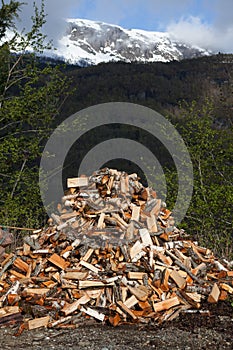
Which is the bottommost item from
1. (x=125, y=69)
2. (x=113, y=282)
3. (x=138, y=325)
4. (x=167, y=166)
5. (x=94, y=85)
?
(x=138, y=325)

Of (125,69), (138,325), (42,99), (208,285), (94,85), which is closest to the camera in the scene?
(138,325)

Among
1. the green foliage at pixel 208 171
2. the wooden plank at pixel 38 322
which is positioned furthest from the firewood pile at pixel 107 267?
the green foliage at pixel 208 171

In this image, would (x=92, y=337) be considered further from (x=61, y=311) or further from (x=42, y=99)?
(x=42, y=99)

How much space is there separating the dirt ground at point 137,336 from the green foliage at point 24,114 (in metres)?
6.83

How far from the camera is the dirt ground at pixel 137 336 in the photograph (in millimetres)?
4242

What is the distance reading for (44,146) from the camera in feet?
44.1

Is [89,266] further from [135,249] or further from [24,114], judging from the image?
[24,114]

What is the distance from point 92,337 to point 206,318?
1.60 m

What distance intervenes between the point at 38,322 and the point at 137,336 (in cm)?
134

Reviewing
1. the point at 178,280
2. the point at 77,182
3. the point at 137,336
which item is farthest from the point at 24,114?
the point at 137,336

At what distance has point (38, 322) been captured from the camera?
16.3ft

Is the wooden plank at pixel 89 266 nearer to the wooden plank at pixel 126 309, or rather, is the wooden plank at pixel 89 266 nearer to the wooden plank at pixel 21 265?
the wooden plank at pixel 126 309

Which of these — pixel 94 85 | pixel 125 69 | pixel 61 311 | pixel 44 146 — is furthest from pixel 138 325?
pixel 125 69

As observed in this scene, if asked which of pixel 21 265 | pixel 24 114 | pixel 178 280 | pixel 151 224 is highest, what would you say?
pixel 24 114
